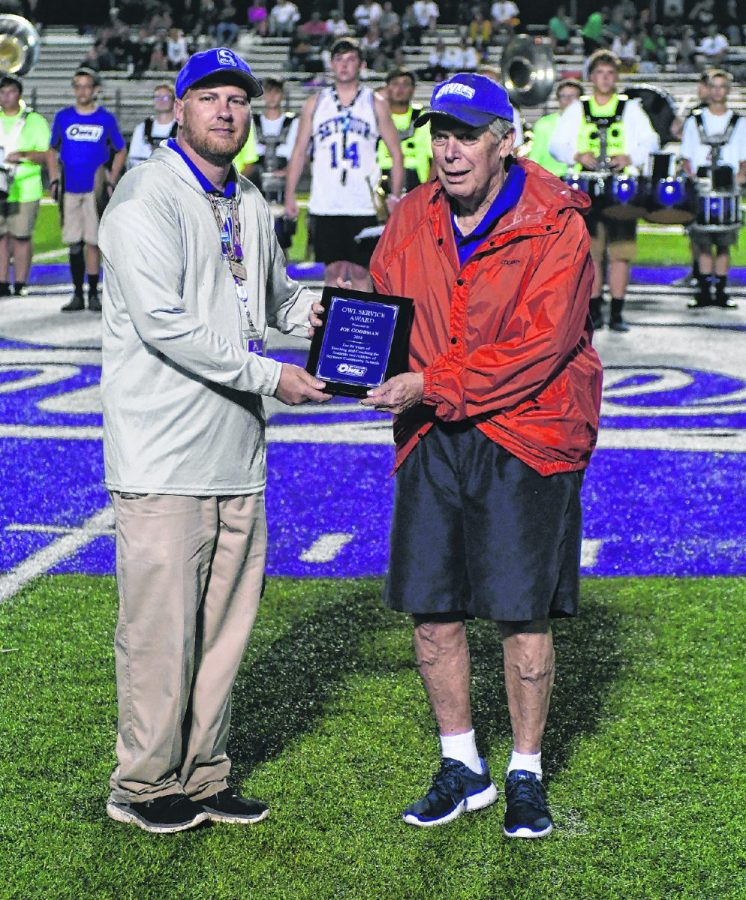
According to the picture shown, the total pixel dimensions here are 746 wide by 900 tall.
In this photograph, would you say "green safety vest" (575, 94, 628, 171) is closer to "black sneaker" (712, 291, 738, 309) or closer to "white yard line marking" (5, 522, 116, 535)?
"black sneaker" (712, 291, 738, 309)

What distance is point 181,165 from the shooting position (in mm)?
3699

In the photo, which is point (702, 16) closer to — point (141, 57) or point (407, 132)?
point (141, 57)

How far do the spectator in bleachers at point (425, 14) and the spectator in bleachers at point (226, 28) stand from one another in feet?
16.8

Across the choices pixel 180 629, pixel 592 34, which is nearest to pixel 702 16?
pixel 592 34

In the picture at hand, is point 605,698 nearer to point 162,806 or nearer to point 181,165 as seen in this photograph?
point 162,806

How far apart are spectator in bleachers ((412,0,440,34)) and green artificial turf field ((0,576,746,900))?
39.9 metres

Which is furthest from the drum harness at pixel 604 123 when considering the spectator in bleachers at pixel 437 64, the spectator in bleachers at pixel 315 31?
the spectator in bleachers at pixel 315 31

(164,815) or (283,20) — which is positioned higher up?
(283,20)

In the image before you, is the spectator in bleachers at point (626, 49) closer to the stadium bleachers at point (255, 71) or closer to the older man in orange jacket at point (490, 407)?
the stadium bleachers at point (255, 71)

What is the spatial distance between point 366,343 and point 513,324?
0.36 metres

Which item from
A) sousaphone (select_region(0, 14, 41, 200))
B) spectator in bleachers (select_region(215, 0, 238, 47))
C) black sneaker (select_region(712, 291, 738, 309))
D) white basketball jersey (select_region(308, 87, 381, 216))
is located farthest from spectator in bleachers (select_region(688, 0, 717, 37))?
white basketball jersey (select_region(308, 87, 381, 216))

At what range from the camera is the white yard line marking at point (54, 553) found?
6074mm

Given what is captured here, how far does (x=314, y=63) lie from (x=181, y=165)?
3721 cm

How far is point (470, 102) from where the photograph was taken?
12.0 ft
